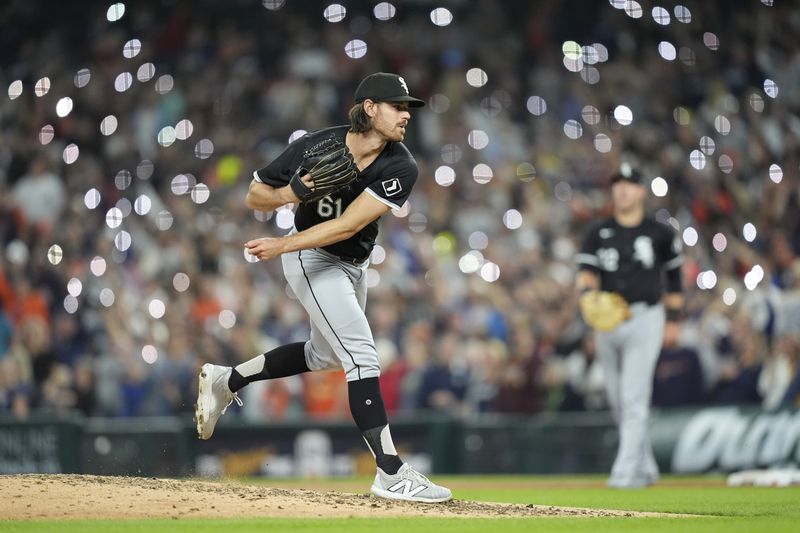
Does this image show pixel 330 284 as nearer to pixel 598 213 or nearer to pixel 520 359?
pixel 520 359

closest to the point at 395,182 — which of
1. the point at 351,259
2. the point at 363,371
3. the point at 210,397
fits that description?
the point at 351,259

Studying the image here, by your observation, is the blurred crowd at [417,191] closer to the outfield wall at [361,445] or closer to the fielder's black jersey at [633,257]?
the outfield wall at [361,445]

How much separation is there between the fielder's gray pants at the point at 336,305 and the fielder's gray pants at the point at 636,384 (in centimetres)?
319

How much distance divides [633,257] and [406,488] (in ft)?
12.2

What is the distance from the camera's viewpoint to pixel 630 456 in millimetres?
8547

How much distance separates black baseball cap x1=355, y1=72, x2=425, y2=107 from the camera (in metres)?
5.78

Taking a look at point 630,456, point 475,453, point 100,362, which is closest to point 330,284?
point 630,456

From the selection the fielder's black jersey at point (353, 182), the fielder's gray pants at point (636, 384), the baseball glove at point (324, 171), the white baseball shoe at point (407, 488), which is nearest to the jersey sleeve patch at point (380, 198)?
the fielder's black jersey at point (353, 182)

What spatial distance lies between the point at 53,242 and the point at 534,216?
19.3ft

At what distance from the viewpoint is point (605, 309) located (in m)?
8.71

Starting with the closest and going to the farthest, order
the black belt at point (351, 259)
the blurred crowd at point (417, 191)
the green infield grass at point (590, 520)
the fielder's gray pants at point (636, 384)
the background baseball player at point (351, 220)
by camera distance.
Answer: the green infield grass at point (590, 520)
the background baseball player at point (351, 220)
the black belt at point (351, 259)
the fielder's gray pants at point (636, 384)
the blurred crowd at point (417, 191)

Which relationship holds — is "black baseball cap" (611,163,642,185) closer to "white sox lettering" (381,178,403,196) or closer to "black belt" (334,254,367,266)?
"black belt" (334,254,367,266)

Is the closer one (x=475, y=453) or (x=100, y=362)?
(x=475, y=453)

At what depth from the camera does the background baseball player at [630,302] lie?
8.64m
